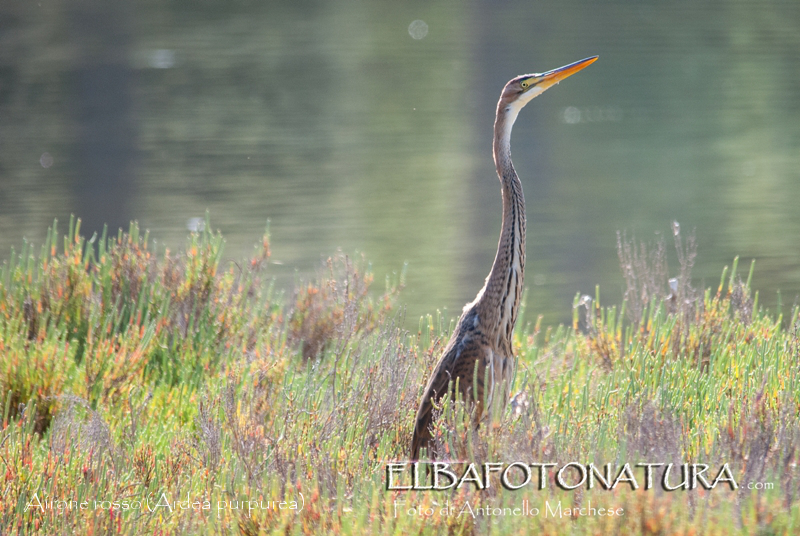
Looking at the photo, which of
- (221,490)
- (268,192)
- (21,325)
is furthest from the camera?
(268,192)

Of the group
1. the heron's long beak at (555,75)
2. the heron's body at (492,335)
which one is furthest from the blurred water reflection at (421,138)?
the heron's body at (492,335)

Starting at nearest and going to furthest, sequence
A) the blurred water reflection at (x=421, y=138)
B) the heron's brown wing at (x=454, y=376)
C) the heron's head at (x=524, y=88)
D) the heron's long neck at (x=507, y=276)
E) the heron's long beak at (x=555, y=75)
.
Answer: the heron's brown wing at (x=454, y=376) → the heron's long neck at (x=507, y=276) → the heron's head at (x=524, y=88) → the heron's long beak at (x=555, y=75) → the blurred water reflection at (x=421, y=138)

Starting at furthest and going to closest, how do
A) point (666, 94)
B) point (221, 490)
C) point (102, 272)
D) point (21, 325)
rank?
point (666, 94) < point (102, 272) < point (21, 325) < point (221, 490)

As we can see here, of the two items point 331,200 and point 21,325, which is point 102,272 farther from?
point 331,200

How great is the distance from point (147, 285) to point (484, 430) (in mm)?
2660

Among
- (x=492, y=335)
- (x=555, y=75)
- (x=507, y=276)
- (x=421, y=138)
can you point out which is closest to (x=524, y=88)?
(x=555, y=75)

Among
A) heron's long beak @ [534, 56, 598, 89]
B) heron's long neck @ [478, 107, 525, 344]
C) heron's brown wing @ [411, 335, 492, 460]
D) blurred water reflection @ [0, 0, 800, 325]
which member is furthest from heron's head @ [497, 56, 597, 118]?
blurred water reflection @ [0, 0, 800, 325]

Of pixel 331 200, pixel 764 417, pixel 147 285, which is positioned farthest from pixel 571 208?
pixel 764 417

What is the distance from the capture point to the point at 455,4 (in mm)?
33906

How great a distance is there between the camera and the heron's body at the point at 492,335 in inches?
145

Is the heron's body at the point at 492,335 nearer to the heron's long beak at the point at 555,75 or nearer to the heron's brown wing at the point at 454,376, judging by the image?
the heron's brown wing at the point at 454,376

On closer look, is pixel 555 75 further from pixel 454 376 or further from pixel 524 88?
pixel 454 376

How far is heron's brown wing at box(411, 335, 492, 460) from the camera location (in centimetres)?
366

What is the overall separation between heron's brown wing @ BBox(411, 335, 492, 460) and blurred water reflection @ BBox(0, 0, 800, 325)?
389cm
